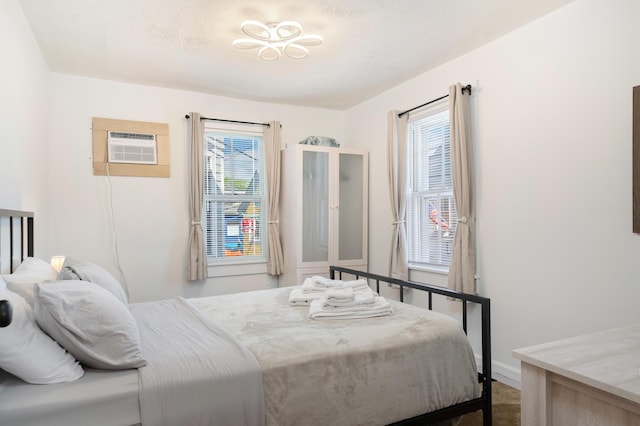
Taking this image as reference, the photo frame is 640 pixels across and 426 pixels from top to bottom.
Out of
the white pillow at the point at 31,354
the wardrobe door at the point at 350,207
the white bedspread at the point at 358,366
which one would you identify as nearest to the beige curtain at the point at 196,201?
the wardrobe door at the point at 350,207

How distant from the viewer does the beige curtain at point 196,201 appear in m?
4.15

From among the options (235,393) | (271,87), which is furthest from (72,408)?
(271,87)

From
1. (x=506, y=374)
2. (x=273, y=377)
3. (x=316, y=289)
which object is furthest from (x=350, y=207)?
(x=273, y=377)

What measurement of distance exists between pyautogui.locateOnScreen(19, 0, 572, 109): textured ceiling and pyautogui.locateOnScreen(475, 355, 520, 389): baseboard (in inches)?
94.2

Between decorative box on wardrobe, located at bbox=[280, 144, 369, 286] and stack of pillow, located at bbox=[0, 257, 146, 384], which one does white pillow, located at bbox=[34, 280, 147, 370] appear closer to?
stack of pillow, located at bbox=[0, 257, 146, 384]

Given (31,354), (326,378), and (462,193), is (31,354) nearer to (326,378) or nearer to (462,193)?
(326,378)

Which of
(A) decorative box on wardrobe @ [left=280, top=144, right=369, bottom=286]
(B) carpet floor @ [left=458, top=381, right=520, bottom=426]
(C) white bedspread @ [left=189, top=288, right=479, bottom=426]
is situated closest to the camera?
(C) white bedspread @ [left=189, top=288, right=479, bottom=426]

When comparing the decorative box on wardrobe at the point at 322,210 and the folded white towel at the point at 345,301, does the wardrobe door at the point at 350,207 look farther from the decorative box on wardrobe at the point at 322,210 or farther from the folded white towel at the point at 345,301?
the folded white towel at the point at 345,301

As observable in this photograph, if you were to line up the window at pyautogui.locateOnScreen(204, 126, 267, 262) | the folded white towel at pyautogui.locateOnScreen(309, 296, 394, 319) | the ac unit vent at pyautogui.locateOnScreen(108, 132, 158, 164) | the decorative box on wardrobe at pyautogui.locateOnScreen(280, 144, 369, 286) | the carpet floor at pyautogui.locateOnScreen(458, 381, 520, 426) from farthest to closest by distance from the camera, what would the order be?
the window at pyautogui.locateOnScreen(204, 126, 267, 262) → the decorative box on wardrobe at pyautogui.locateOnScreen(280, 144, 369, 286) → the ac unit vent at pyautogui.locateOnScreen(108, 132, 158, 164) → the carpet floor at pyautogui.locateOnScreen(458, 381, 520, 426) → the folded white towel at pyautogui.locateOnScreen(309, 296, 394, 319)

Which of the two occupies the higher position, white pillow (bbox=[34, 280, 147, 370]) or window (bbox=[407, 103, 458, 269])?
window (bbox=[407, 103, 458, 269])

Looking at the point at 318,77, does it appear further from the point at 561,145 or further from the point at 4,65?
the point at 4,65

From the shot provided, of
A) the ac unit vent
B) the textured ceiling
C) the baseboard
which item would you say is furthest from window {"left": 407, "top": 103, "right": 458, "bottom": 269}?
the ac unit vent

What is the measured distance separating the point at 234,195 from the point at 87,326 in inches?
122

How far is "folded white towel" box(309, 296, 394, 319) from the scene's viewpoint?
7.31 ft
